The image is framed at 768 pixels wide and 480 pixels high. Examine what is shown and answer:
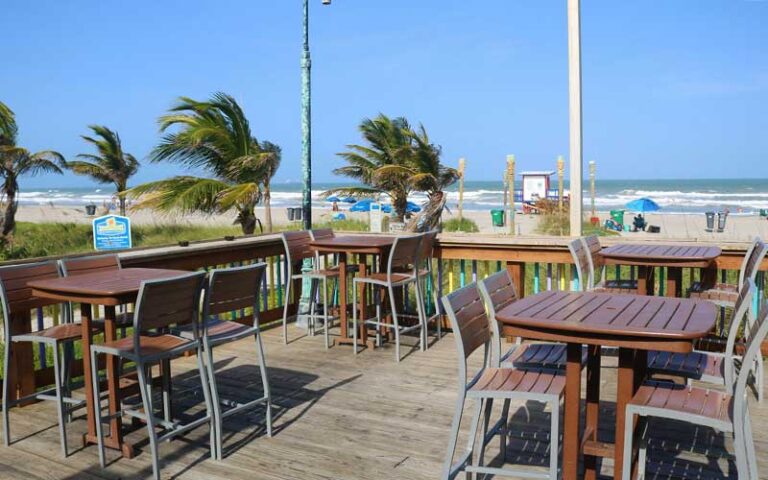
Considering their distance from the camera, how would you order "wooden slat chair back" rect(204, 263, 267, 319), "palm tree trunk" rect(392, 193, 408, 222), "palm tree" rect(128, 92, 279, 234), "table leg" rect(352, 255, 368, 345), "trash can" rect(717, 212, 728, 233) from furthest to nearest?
"trash can" rect(717, 212, 728, 233)
"palm tree trunk" rect(392, 193, 408, 222)
"palm tree" rect(128, 92, 279, 234)
"table leg" rect(352, 255, 368, 345)
"wooden slat chair back" rect(204, 263, 267, 319)

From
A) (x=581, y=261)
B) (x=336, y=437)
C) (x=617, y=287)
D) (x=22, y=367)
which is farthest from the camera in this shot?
(x=617, y=287)

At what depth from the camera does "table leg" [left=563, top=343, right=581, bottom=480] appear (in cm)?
265

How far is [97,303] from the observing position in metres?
3.26

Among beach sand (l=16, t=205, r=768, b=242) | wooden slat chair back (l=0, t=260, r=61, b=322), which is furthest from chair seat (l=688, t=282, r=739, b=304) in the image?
beach sand (l=16, t=205, r=768, b=242)

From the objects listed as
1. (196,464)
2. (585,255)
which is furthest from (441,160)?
→ (196,464)

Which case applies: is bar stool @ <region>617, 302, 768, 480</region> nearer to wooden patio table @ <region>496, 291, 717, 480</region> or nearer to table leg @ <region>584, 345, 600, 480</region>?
wooden patio table @ <region>496, 291, 717, 480</region>

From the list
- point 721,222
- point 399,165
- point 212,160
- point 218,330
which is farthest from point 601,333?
point 721,222

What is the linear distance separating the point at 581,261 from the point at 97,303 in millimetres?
3085

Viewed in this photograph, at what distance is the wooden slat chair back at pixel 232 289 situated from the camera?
132 inches

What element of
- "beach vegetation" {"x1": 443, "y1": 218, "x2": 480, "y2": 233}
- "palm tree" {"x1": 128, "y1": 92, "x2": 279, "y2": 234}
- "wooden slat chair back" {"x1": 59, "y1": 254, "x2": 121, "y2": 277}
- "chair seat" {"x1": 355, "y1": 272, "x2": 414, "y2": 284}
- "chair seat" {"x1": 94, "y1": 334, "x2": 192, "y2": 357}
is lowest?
"beach vegetation" {"x1": 443, "y1": 218, "x2": 480, "y2": 233}

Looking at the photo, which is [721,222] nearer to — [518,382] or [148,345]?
[518,382]

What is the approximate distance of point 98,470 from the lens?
3.27 m

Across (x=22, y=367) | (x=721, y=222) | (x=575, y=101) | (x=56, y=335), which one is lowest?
(x=721, y=222)

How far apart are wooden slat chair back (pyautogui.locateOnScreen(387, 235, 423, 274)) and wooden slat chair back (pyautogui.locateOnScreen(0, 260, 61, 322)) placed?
7.81 feet
